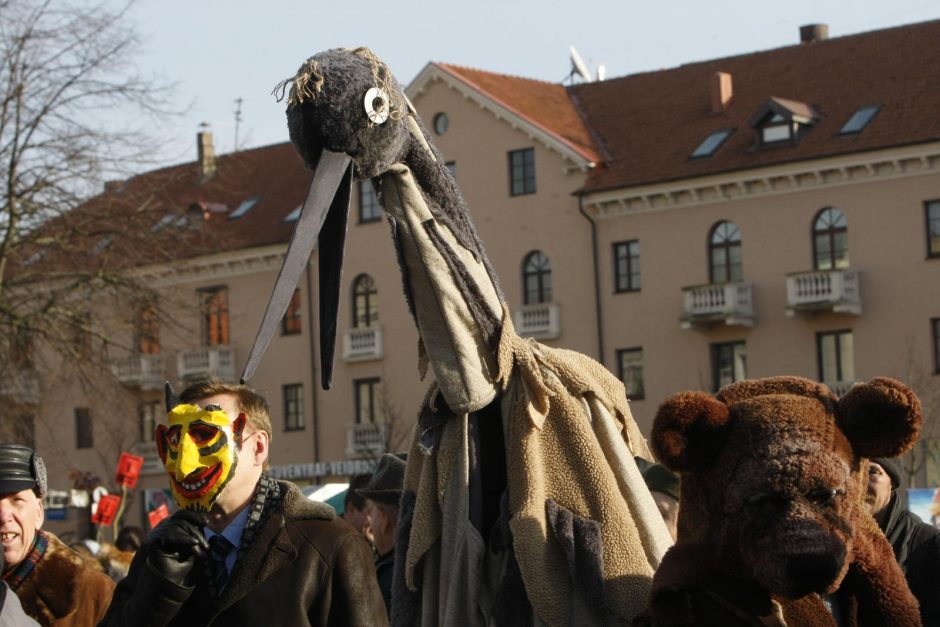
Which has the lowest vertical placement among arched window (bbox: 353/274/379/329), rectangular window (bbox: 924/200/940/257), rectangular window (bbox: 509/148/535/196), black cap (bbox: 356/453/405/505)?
black cap (bbox: 356/453/405/505)

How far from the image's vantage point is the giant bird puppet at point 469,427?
16.8ft

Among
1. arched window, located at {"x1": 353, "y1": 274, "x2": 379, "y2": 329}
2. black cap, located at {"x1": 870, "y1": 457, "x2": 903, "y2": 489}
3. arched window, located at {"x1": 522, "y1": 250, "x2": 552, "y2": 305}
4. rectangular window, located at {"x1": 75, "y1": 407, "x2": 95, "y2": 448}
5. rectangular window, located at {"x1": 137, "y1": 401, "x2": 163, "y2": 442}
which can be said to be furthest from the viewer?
rectangular window, located at {"x1": 75, "y1": 407, "x2": 95, "y2": 448}

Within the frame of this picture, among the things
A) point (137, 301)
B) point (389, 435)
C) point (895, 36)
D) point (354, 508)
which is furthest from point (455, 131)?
point (354, 508)

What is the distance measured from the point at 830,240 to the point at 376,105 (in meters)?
37.7

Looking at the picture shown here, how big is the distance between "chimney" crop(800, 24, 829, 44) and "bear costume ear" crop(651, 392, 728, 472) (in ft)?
145

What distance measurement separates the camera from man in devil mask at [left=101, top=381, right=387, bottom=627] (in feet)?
18.2

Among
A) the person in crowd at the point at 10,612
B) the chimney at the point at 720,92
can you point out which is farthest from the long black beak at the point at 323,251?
the chimney at the point at 720,92

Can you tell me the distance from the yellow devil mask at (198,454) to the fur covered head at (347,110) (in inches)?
36.4

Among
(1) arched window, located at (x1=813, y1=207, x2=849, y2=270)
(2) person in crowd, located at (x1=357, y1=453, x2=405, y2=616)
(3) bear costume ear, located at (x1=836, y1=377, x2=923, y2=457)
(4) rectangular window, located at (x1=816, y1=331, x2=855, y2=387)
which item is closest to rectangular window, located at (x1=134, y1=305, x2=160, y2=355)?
(4) rectangular window, located at (x1=816, y1=331, x2=855, y2=387)

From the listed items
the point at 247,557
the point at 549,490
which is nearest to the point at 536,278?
the point at 247,557

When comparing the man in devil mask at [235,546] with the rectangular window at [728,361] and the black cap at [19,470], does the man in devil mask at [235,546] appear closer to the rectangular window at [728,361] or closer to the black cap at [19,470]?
the black cap at [19,470]

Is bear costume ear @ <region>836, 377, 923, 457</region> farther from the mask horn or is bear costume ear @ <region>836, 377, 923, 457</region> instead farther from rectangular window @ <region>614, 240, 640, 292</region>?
rectangular window @ <region>614, 240, 640, 292</region>

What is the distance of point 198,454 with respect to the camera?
561 cm

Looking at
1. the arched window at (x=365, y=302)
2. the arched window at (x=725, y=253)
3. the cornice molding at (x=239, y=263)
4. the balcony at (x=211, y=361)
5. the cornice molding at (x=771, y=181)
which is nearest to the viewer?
the cornice molding at (x=771, y=181)
